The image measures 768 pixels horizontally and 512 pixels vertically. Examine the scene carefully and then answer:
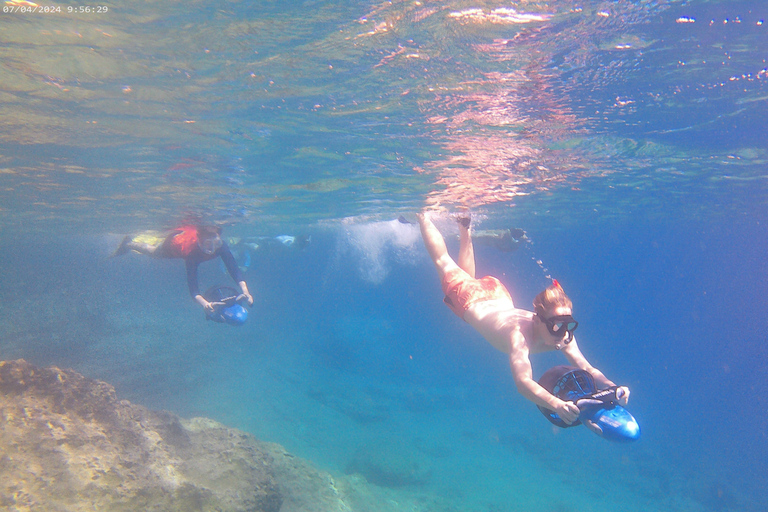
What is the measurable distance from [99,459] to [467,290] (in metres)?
6.31

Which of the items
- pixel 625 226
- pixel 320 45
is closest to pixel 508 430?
pixel 625 226

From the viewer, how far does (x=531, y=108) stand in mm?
9680

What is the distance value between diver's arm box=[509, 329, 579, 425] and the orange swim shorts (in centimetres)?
150

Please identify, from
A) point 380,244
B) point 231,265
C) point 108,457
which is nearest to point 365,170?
point 231,265

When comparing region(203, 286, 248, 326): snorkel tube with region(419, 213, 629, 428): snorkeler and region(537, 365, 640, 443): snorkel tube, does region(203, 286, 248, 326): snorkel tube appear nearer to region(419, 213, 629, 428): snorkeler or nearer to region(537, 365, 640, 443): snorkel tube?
region(419, 213, 629, 428): snorkeler

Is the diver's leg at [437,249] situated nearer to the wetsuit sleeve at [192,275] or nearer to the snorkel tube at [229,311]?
the snorkel tube at [229,311]

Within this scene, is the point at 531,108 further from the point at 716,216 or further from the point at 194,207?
the point at 716,216

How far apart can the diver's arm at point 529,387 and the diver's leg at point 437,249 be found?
2.81 meters

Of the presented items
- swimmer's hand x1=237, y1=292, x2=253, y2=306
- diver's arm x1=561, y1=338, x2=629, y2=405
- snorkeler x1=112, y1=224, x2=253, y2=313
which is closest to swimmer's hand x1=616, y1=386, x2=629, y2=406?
diver's arm x1=561, y1=338, x2=629, y2=405

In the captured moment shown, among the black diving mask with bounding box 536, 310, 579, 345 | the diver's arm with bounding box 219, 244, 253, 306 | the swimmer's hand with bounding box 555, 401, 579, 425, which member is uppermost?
the black diving mask with bounding box 536, 310, 579, 345

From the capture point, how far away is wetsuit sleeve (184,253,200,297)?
38.7ft

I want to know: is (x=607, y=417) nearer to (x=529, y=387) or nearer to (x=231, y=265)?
(x=529, y=387)

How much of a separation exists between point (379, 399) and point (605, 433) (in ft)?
87.6

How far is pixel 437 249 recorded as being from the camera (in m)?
8.05
